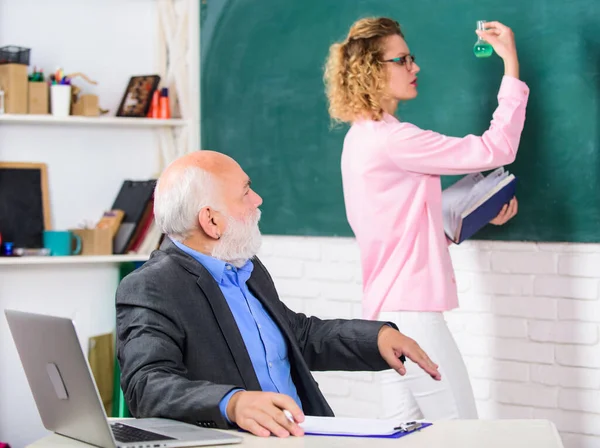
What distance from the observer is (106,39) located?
169 inches

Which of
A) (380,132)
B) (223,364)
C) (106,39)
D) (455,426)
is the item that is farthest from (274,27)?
(455,426)

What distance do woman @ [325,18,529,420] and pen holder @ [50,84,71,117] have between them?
61.6 inches

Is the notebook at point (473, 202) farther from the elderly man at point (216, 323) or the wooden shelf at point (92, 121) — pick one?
the wooden shelf at point (92, 121)

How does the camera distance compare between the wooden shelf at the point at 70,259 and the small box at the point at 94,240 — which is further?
the small box at the point at 94,240

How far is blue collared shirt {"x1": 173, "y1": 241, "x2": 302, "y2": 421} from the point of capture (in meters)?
2.05

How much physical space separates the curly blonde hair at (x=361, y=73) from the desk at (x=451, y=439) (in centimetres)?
134

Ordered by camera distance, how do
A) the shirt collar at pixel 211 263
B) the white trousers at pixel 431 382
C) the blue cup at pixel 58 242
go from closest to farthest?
the shirt collar at pixel 211 263 < the white trousers at pixel 431 382 < the blue cup at pixel 58 242

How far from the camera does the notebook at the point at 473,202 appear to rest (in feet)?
9.46

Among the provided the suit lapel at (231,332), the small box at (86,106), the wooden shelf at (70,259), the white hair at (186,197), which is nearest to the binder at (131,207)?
the wooden shelf at (70,259)

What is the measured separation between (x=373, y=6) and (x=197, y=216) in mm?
1842

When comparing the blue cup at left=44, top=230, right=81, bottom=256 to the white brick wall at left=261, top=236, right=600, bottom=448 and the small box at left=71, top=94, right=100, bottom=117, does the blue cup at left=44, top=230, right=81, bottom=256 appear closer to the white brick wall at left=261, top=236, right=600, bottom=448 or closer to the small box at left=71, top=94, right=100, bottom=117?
the small box at left=71, top=94, right=100, bottom=117

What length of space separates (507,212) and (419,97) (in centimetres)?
67

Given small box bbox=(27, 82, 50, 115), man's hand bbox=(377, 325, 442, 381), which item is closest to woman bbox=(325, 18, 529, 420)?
man's hand bbox=(377, 325, 442, 381)

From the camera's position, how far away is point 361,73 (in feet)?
9.22
